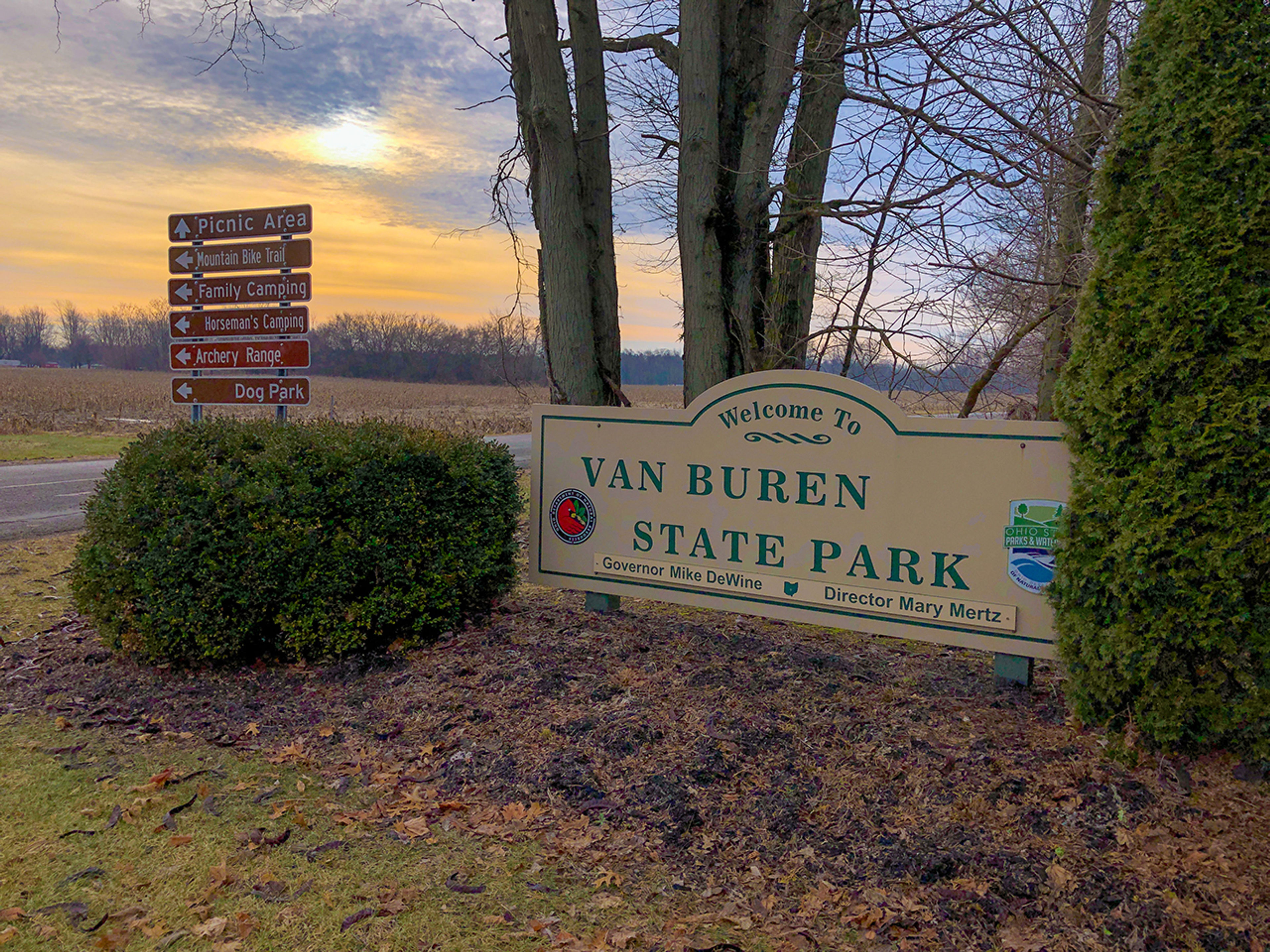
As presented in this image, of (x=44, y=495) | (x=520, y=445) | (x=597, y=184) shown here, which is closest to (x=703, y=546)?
(x=597, y=184)

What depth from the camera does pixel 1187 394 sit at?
3.58m

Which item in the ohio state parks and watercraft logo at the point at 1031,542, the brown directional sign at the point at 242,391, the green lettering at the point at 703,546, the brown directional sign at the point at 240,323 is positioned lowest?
the green lettering at the point at 703,546

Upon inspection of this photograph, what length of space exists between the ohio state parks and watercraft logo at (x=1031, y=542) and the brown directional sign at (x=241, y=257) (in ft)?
18.5

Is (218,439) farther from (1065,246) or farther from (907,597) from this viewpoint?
(1065,246)

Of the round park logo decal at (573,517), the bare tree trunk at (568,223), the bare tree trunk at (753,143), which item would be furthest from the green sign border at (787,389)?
the bare tree trunk at (753,143)

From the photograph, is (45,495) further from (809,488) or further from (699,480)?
(809,488)

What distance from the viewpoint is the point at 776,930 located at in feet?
9.88

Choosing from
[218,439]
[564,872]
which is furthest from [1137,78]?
[218,439]

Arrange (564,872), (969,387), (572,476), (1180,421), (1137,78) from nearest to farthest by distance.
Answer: (564,872)
(1180,421)
(1137,78)
(572,476)
(969,387)

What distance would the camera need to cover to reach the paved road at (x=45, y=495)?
10.4m

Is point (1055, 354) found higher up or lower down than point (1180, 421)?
higher up

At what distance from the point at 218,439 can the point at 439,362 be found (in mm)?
64946

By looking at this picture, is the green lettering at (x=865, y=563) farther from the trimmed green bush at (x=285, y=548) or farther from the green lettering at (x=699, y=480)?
the trimmed green bush at (x=285, y=548)

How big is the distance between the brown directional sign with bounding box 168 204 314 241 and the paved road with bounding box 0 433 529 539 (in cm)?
225
